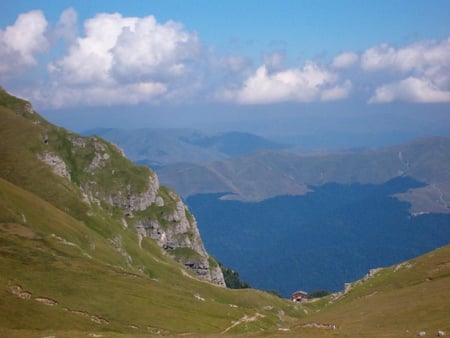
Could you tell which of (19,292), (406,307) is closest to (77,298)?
(19,292)

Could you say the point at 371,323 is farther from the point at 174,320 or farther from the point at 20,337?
the point at 20,337

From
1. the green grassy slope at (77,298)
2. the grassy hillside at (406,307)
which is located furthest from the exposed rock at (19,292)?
the grassy hillside at (406,307)

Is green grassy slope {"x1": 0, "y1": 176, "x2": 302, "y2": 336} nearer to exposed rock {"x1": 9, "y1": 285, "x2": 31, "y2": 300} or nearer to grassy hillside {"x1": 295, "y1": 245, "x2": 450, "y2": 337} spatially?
exposed rock {"x1": 9, "y1": 285, "x2": 31, "y2": 300}

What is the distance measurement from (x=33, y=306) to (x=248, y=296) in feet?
382

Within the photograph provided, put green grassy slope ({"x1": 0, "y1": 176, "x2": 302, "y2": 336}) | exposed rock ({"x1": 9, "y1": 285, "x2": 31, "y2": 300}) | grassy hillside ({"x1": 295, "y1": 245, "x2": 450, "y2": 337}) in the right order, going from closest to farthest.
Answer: grassy hillside ({"x1": 295, "y1": 245, "x2": 450, "y2": 337}), green grassy slope ({"x1": 0, "y1": 176, "x2": 302, "y2": 336}), exposed rock ({"x1": 9, "y1": 285, "x2": 31, "y2": 300})

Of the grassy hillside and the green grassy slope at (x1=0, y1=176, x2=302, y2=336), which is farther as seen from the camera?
the green grassy slope at (x1=0, y1=176, x2=302, y2=336)

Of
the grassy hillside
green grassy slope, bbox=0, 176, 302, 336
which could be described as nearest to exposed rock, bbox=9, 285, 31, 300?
green grassy slope, bbox=0, 176, 302, 336

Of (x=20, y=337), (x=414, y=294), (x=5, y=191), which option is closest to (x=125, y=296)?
(x=20, y=337)

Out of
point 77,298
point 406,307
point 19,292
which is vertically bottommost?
point 406,307

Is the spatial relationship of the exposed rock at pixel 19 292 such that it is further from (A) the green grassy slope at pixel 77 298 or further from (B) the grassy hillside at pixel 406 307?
(B) the grassy hillside at pixel 406 307

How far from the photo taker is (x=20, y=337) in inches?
2248

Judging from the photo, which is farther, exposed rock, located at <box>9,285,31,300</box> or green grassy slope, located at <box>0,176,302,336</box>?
exposed rock, located at <box>9,285,31,300</box>

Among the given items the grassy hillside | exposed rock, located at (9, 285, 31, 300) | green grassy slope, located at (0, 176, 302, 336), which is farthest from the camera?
exposed rock, located at (9, 285, 31, 300)

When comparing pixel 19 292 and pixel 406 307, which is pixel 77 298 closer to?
pixel 19 292
